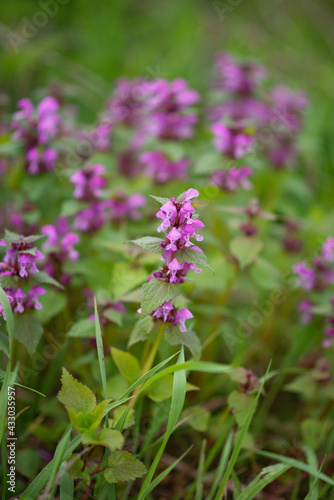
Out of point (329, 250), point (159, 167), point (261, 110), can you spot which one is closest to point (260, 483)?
point (329, 250)

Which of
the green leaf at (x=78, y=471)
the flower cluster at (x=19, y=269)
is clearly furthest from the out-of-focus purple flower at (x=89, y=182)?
the green leaf at (x=78, y=471)

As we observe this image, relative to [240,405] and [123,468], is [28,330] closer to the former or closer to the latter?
[123,468]

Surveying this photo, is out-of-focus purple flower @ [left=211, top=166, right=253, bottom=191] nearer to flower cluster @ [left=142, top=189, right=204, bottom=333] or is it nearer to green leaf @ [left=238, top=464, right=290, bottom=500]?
flower cluster @ [left=142, top=189, right=204, bottom=333]

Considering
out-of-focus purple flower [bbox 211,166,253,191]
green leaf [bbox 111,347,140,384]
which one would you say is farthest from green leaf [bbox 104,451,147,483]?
out-of-focus purple flower [bbox 211,166,253,191]

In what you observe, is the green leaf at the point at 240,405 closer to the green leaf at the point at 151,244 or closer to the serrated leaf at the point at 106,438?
the serrated leaf at the point at 106,438

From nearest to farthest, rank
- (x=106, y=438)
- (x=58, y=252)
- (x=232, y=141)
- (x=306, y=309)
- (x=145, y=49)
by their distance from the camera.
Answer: (x=106, y=438), (x=58, y=252), (x=306, y=309), (x=232, y=141), (x=145, y=49)

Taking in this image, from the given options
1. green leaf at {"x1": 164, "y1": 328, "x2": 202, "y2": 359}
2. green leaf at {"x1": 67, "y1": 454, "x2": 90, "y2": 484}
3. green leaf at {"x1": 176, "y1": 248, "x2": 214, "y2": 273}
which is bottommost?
green leaf at {"x1": 67, "y1": 454, "x2": 90, "y2": 484}
